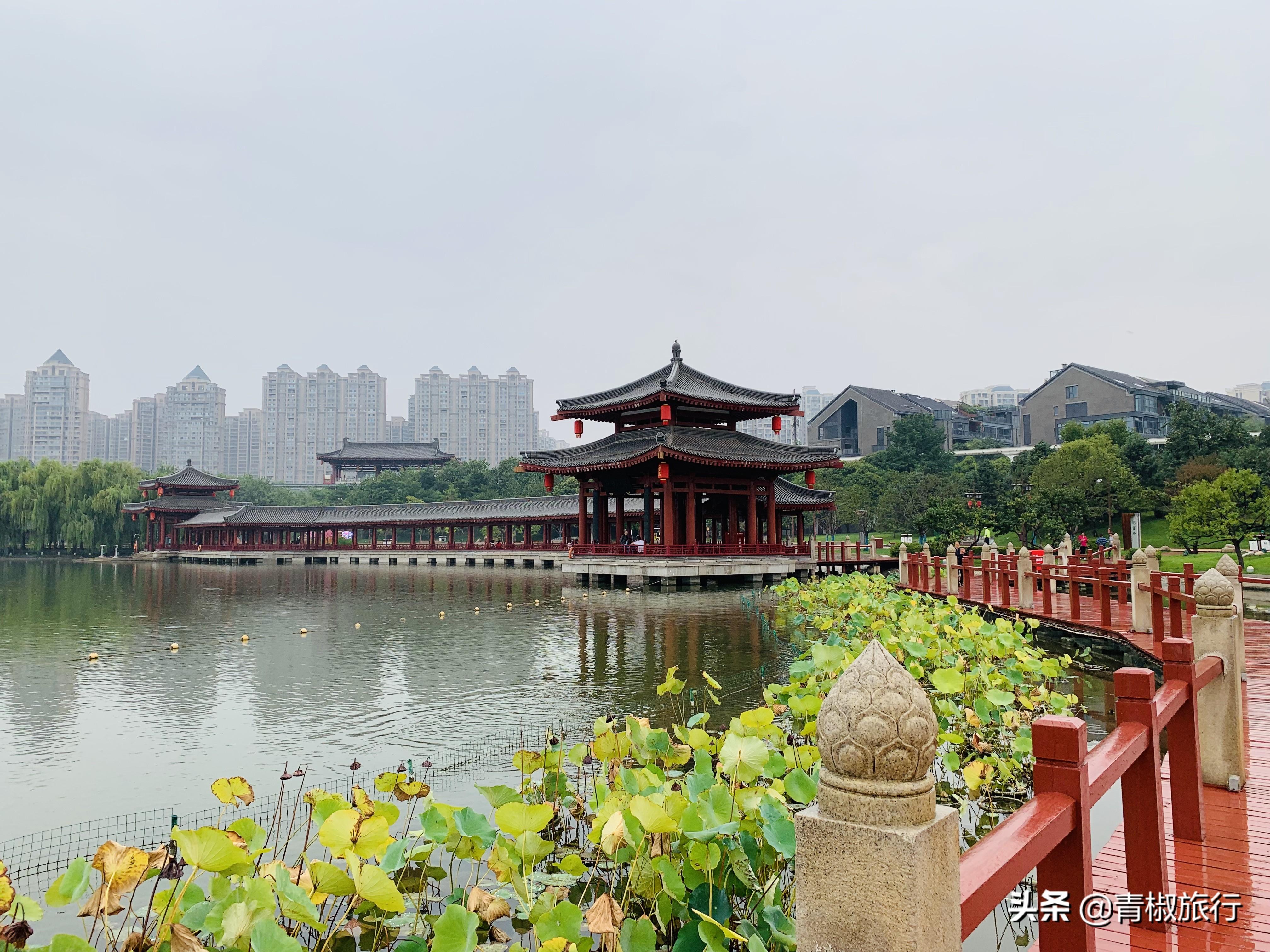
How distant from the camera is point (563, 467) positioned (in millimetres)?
26141

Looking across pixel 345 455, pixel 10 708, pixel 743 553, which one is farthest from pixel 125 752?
pixel 345 455

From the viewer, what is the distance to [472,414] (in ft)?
378

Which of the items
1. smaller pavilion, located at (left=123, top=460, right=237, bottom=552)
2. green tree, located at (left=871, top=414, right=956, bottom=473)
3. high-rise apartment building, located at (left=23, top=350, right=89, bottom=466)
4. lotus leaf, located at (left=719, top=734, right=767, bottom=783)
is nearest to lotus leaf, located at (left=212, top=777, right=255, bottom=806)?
lotus leaf, located at (left=719, top=734, right=767, bottom=783)

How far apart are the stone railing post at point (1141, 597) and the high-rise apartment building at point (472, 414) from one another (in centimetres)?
10546

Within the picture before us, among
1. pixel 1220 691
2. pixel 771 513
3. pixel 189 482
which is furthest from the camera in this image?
pixel 189 482

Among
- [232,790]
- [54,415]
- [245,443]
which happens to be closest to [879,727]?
[232,790]

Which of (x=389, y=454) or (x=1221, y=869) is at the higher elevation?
(x=389, y=454)

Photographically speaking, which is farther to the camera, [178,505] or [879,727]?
[178,505]

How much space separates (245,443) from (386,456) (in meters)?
61.7

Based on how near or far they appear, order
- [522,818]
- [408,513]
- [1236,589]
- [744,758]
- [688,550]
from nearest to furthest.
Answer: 1. [522,818]
2. [744,758]
3. [1236,589]
4. [688,550]
5. [408,513]

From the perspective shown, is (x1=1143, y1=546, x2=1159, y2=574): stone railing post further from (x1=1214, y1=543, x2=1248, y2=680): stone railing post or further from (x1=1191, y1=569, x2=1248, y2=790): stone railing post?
(x1=1191, y1=569, x2=1248, y2=790): stone railing post

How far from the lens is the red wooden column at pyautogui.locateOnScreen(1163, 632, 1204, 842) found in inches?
124

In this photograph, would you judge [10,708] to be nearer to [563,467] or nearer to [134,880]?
[134,880]

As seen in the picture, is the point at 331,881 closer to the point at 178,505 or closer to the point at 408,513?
the point at 408,513
